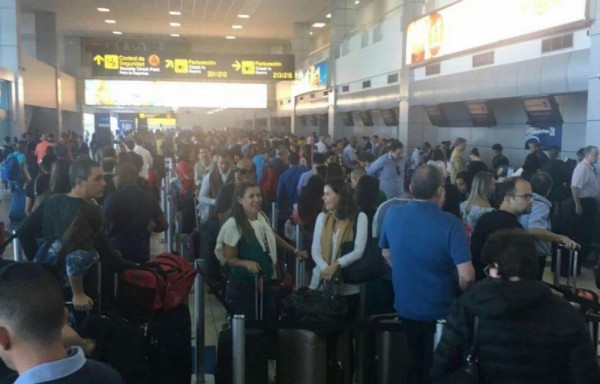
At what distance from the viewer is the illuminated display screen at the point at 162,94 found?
100ft

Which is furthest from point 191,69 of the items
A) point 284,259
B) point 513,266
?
point 513,266

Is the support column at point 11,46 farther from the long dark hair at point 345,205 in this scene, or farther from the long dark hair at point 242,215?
the long dark hair at point 345,205

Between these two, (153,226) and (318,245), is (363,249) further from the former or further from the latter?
(153,226)

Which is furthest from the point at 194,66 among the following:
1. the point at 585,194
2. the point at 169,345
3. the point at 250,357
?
the point at 250,357

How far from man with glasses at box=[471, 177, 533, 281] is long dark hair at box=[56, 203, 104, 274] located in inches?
96.7

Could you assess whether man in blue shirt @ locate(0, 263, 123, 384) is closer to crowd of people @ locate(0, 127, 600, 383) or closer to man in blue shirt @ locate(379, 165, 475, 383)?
crowd of people @ locate(0, 127, 600, 383)

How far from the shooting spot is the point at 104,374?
1.73 meters

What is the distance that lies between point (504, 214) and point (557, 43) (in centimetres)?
820

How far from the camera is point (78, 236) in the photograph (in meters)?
3.93

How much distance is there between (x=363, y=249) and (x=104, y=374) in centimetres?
308

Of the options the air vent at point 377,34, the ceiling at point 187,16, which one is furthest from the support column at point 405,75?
the ceiling at point 187,16

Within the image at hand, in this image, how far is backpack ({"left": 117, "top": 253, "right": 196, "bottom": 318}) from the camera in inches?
157

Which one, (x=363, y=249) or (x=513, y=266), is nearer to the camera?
(x=513, y=266)

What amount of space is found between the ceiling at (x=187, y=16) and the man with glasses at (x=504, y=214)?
63.5 feet
